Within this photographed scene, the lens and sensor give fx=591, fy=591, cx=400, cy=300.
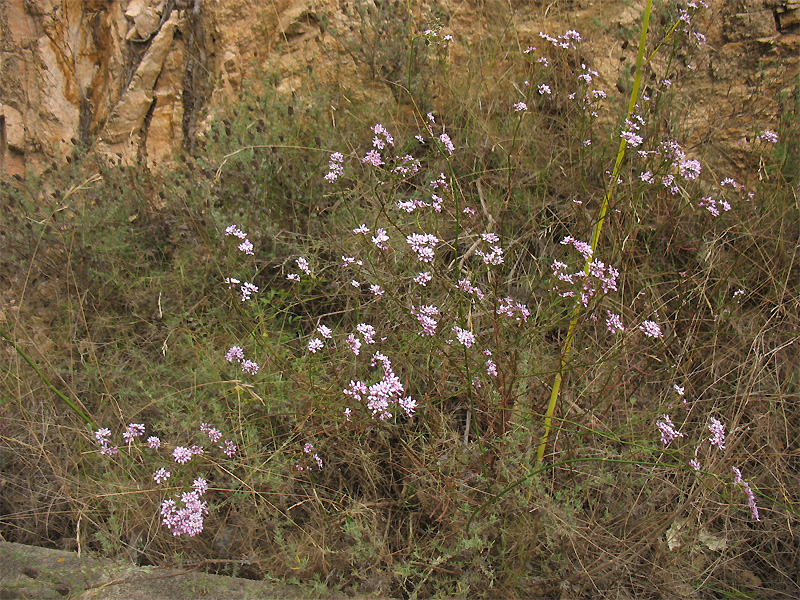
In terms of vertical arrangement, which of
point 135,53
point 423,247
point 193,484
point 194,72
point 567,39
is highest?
point 567,39

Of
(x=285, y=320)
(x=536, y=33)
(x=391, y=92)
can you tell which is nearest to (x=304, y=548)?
(x=285, y=320)

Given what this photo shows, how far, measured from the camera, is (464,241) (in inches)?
111

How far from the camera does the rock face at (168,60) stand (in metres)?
Answer: 3.38

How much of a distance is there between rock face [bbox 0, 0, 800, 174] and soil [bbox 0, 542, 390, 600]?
2.19 meters

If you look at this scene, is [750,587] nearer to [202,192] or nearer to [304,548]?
[304,548]

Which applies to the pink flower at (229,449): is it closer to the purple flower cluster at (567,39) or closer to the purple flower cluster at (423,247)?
the purple flower cluster at (423,247)

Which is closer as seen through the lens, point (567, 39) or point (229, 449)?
point (229, 449)

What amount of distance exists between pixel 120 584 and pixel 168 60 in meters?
2.90

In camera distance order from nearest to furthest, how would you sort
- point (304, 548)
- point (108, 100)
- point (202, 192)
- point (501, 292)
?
point (304, 548)
point (501, 292)
point (202, 192)
point (108, 100)

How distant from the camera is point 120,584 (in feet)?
6.15

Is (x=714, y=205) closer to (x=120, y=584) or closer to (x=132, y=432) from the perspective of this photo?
(x=132, y=432)

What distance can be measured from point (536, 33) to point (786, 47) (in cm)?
136

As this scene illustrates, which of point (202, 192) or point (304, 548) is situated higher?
point (202, 192)

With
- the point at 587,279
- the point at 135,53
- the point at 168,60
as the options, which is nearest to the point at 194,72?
the point at 168,60
